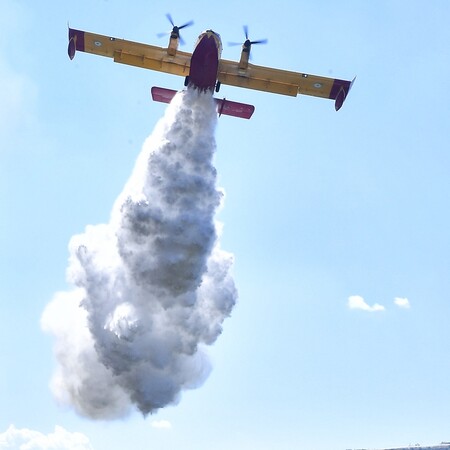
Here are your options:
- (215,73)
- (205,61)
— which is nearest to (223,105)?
(215,73)

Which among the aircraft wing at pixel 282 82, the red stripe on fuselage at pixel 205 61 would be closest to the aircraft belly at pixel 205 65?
the red stripe on fuselage at pixel 205 61

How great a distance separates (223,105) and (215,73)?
2.49 meters

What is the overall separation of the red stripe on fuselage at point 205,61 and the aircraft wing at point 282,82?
4.18ft

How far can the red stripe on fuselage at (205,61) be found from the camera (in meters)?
34.4


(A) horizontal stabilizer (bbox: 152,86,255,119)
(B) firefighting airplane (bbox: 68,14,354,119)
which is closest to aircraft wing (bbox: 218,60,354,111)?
(B) firefighting airplane (bbox: 68,14,354,119)

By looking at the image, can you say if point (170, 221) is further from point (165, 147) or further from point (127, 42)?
point (127, 42)

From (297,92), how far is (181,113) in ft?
21.4

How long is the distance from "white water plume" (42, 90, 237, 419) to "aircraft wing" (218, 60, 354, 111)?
6.20 feet

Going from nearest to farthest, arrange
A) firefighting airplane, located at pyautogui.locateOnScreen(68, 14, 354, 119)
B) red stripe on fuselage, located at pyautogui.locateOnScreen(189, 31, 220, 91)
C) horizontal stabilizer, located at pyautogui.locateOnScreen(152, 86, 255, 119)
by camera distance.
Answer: red stripe on fuselage, located at pyautogui.locateOnScreen(189, 31, 220, 91) → firefighting airplane, located at pyautogui.locateOnScreen(68, 14, 354, 119) → horizontal stabilizer, located at pyautogui.locateOnScreen(152, 86, 255, 119)

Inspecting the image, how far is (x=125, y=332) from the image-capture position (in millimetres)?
35438

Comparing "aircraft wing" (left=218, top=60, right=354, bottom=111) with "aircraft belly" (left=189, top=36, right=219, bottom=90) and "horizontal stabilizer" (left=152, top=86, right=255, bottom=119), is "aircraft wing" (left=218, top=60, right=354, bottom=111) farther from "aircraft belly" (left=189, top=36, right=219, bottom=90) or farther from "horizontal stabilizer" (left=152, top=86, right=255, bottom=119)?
"aircraft belly" (left=189, top=36, right=219, bottom=90)

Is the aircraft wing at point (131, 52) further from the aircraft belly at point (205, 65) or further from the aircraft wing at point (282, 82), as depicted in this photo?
the aircraft wing at point (282, 82)

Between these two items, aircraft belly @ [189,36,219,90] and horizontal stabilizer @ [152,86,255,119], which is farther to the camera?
horizontal stabilizer @ [152,86,255,119]

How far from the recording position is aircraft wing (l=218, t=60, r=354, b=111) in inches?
1464
